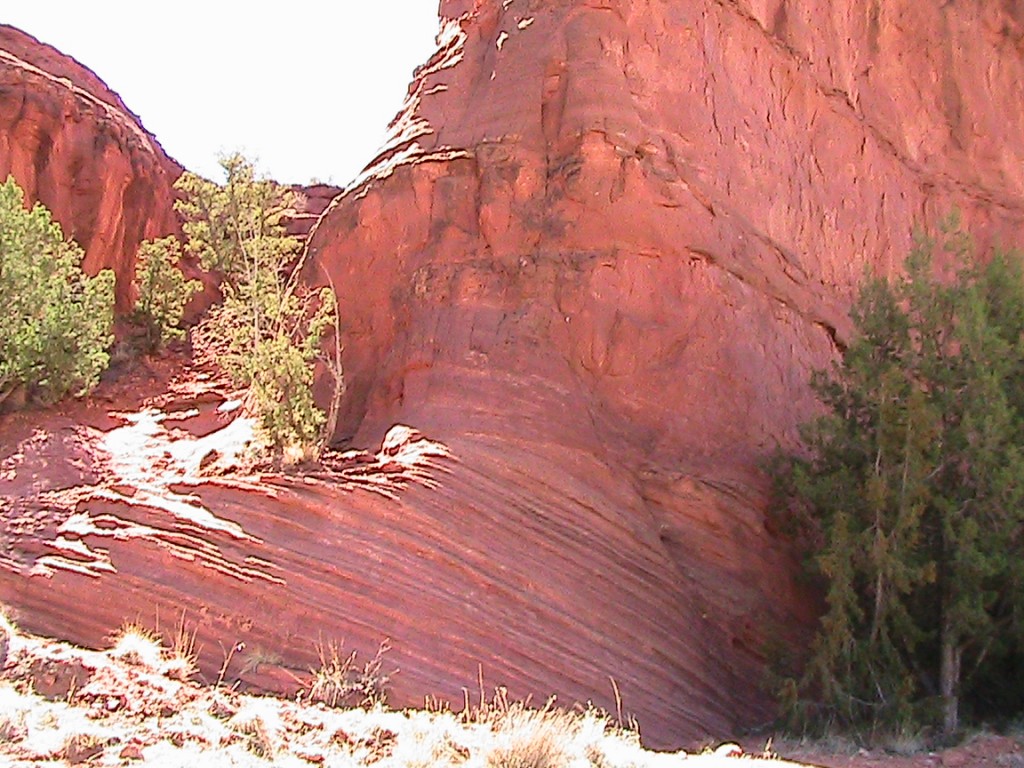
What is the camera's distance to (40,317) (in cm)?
1577

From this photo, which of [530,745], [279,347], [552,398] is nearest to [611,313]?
[552,398]

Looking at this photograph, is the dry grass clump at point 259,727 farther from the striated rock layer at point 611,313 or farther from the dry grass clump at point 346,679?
the striated rock layer at point 611,313

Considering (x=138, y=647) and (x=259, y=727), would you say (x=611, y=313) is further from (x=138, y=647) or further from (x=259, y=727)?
(x=259, y=727)

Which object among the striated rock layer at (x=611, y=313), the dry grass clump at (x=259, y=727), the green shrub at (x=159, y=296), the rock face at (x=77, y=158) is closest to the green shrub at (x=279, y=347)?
the striated rock layer at (x=611, y=313)

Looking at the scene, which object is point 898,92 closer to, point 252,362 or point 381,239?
point 381,239

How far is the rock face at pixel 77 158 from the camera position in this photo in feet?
83.1

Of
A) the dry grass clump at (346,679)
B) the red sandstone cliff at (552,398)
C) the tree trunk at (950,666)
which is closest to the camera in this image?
the dry grass clump at (346,679)

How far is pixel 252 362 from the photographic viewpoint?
12.4 m

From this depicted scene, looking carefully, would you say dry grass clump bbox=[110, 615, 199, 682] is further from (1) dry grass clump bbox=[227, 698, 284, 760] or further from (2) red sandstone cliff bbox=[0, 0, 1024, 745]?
(1) dry grass clump bbox=[227, 698, 284, 760]

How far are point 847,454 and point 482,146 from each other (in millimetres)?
5829

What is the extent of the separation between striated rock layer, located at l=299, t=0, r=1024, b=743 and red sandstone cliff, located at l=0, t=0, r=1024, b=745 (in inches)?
1.4

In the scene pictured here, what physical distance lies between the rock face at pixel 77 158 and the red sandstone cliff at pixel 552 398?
1153 cm

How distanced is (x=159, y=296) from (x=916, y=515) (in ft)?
50.5

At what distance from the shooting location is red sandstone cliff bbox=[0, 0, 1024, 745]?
9.75m
